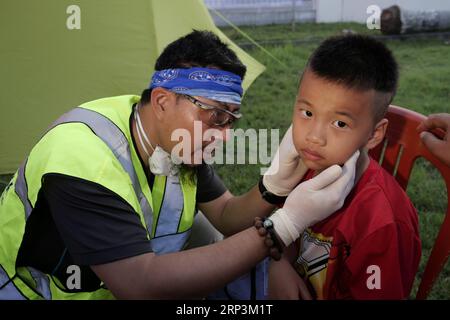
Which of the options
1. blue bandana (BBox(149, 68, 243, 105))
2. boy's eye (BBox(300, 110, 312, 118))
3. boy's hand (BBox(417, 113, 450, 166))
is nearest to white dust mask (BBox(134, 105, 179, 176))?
blue bandana (BBox(149, 68, 243, 105))

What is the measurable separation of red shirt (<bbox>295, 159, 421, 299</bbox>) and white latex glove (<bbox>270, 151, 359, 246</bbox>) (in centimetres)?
7

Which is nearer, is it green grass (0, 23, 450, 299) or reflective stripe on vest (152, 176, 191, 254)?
reflective stripe on vest (152, 176, 191, 254)

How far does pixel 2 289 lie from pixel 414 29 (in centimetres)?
784

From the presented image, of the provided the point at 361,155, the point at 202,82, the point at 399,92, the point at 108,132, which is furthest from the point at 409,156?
the point at 399,92

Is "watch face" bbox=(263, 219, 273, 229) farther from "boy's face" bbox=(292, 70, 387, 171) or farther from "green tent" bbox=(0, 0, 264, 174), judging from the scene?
"green tent" bbox=(0, 0, 264, 174)

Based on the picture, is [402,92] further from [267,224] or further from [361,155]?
[267,224]

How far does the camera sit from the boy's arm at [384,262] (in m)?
1.43

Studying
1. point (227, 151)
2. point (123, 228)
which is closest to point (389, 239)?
point (123, 228)

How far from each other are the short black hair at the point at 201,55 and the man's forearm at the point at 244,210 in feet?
1.71

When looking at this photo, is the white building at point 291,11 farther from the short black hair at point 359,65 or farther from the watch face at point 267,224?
the watch face at point 267,224

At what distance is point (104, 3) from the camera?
360 centimetres

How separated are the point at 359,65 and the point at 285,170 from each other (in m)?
0.46

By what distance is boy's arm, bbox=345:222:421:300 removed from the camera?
4.69 feet
